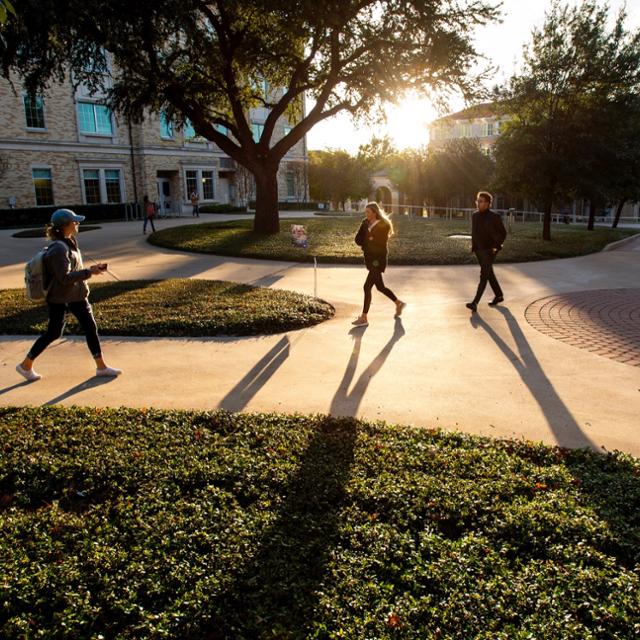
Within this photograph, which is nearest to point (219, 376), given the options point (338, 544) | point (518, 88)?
point (338, 544)

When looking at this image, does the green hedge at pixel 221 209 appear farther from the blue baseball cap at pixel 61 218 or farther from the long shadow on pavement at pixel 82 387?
the long shadow on pavement at pixel 82 387

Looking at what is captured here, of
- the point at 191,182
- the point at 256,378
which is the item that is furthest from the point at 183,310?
the point at 191,182

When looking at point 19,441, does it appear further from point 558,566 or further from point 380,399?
point 558,566

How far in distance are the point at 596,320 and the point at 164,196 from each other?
125ft

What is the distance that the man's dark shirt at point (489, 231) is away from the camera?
9797 millimetres

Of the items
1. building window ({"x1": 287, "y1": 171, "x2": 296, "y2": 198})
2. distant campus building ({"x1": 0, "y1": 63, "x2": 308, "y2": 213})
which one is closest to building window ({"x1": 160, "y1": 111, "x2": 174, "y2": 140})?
distant campus building ({"x1": 0, "y1": 63, "x2": 308, "y2": 213})

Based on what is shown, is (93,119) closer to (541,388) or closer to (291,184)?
(291,184)

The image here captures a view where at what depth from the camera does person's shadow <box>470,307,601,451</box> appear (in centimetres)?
500

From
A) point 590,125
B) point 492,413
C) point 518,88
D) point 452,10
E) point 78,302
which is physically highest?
point 452,10

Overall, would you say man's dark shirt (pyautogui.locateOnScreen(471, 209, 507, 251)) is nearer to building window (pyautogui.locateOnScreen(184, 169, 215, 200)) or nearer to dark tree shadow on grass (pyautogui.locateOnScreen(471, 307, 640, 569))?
dark tree shadow on grass (pyautogui.locateOnScreen(471, 307, 640, 569))

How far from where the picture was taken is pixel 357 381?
6406mm

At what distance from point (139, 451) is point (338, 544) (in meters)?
1.96

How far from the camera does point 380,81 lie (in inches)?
758

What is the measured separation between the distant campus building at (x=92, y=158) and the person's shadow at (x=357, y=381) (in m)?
25.9
